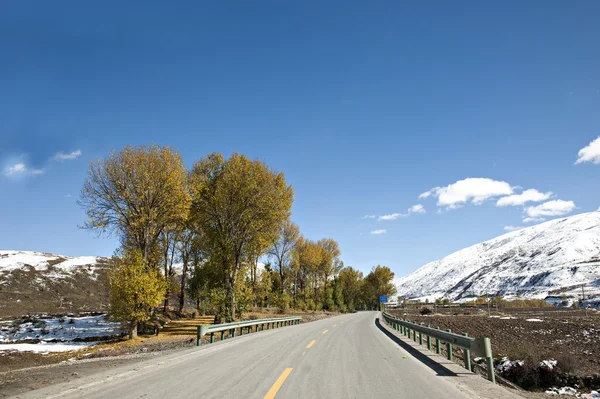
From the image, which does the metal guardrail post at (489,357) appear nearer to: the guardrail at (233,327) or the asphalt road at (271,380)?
the asphalt road at (271,380)

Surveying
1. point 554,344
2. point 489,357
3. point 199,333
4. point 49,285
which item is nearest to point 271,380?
point 489,357

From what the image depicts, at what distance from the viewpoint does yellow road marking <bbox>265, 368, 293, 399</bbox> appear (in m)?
5.89

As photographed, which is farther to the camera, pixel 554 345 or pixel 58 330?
pixel 58 330

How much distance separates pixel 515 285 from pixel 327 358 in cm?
22728

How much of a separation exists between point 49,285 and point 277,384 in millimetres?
83487

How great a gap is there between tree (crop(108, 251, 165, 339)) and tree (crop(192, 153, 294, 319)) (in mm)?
7398

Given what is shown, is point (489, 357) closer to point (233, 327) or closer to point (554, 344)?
point (233, 327)

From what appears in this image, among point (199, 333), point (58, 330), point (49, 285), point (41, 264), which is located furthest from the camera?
point (41, 264)

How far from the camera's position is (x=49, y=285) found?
235ft

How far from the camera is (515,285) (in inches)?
7805

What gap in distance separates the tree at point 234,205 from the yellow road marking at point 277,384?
72.8ft

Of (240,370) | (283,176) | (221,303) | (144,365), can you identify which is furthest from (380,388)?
(283,176)

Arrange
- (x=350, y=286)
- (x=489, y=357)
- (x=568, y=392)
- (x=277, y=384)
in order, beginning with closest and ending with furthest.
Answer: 1. (x=277, y=384)
2. (x=489, y=357)
3. (x=568, y=392)
4. (x=350, y=286)

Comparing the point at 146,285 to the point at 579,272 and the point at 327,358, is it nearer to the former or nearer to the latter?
the point at 327,358
